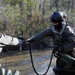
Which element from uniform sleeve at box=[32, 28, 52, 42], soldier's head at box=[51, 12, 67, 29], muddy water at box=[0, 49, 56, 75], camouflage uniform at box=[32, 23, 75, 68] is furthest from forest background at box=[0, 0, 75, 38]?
soldier's head at box=[51, 12, 67, 29]

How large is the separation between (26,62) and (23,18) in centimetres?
581

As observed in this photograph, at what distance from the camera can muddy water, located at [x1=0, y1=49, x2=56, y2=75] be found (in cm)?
1081

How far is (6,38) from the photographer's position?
13.6ft

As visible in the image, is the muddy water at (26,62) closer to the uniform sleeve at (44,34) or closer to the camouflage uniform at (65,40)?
the uniform sleeve at (44,34)

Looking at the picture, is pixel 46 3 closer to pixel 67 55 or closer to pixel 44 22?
pixel 44 22

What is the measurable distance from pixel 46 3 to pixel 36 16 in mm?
4426

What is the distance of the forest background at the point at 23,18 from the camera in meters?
17.1

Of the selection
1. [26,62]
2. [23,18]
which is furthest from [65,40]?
[23,18]

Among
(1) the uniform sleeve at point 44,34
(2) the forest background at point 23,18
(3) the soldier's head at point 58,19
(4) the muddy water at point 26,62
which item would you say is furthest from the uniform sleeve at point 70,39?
(2) the forest background at point 23,18

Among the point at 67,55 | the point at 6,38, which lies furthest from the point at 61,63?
the point at 6,38

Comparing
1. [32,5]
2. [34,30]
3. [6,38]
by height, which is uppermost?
[6,38]

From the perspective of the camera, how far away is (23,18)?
701 inches

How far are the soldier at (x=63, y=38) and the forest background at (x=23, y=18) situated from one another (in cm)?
1144

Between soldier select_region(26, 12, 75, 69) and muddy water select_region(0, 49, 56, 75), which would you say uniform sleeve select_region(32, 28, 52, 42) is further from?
muddy water select_region(0, 49, 56, 75)
